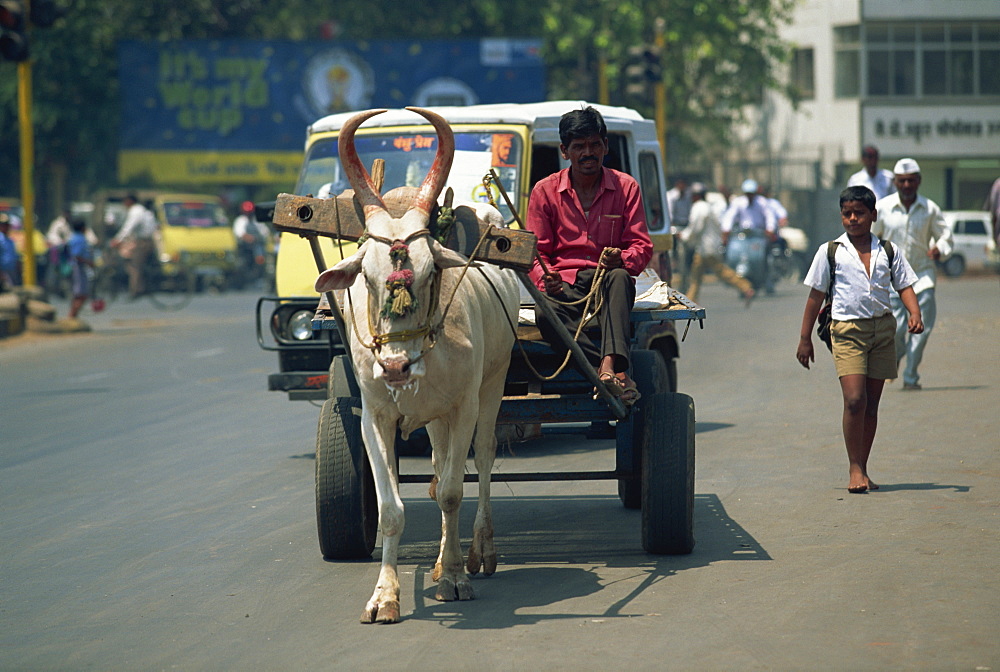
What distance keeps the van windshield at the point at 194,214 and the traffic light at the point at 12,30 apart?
44.0 feet

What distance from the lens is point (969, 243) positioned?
108 feet

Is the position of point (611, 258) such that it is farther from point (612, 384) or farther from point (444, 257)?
point (444, 257)

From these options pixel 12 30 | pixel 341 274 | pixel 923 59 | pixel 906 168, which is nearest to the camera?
pixel 341 274

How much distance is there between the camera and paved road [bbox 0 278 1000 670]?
17.4 ft

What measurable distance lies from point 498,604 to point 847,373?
3297 millimetres

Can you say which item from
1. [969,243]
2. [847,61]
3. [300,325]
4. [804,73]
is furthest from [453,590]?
[804,73]

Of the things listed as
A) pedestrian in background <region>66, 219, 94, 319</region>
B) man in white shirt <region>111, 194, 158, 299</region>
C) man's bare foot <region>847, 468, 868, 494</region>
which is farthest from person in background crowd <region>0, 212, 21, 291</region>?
man's bare foot <region>847, 468, 868, 494</region>

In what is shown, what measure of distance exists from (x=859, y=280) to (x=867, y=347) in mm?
414

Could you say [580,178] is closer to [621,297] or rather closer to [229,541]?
[621,297]

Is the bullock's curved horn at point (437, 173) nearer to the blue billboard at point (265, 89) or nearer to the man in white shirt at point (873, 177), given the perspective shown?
the man in white shirt at point (873, 177)

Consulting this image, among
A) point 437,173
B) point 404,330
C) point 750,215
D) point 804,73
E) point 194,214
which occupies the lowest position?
point 404,330

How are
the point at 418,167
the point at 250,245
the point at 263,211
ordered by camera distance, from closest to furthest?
the point at 418,167 → the point at 263,211 → the point at 250,245

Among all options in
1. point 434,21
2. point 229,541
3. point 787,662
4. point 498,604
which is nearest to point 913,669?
point 787,662

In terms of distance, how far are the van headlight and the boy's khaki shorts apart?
12.3 feet
